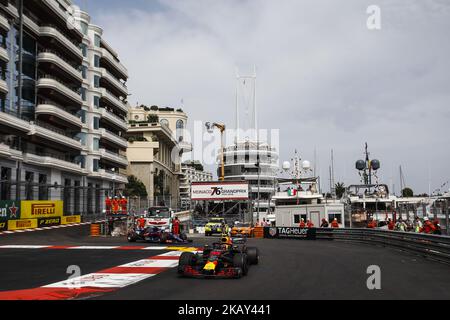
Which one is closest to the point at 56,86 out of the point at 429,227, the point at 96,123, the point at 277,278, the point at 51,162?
the point at 51,162

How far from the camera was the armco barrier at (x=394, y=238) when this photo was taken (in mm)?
14836

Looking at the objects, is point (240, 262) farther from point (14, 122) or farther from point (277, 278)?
point (14, 122)

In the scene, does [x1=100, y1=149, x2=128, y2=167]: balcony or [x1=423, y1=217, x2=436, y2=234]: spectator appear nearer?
[x1=423, y1=217, x2=436, y2=234]: spectator

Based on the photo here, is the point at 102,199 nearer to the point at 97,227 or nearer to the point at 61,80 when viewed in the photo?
the point at 61,80

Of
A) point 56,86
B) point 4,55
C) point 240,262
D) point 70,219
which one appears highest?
point 4,55

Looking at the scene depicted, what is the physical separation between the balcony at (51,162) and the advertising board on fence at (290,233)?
83.4 feet

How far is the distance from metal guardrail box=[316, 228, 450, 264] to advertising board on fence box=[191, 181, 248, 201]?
11.5 metres

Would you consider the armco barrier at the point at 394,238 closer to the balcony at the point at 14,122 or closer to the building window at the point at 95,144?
the balcony at the point at 14,122

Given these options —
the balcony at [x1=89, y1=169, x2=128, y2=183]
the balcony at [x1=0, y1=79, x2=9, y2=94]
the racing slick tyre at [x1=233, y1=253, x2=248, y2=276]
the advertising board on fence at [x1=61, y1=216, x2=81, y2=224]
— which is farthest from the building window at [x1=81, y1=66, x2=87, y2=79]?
the racing slick tyre at [x1=233, y1=253, x2=248, y2=276]

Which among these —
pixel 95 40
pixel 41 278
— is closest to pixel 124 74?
pixel 95 40

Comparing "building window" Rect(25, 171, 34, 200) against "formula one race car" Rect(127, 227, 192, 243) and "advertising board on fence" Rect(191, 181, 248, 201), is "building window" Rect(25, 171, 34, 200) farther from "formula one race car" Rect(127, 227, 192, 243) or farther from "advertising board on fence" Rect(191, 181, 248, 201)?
"formula one race car" Rect(127, 227, 192, 243)

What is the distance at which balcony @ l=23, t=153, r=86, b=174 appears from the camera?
44.2m

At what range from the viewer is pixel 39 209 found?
33.1 m

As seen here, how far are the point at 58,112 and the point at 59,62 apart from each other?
209 inches
